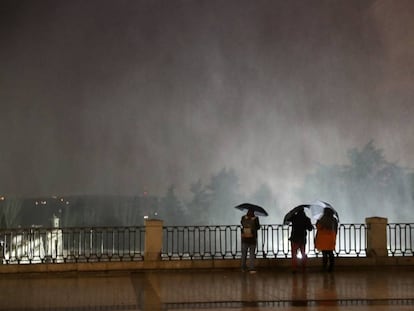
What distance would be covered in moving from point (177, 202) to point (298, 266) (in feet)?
185

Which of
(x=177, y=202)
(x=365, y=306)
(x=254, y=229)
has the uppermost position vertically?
(x=177, y=202)

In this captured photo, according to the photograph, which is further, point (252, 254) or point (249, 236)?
point (252, 254)

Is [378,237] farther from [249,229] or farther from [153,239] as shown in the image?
[153,239]

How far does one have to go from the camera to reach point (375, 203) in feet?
201

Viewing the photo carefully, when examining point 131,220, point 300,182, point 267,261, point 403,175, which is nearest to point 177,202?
point 131,220

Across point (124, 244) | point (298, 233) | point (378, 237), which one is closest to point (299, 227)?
point (298, 233)

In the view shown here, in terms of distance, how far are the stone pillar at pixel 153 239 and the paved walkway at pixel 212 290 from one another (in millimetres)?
521

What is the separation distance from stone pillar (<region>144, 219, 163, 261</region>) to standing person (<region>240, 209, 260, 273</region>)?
7.49 feet

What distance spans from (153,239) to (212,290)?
15.0 ft

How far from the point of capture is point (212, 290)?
13352 mm

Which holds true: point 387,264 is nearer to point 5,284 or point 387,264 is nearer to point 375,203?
point 5,284

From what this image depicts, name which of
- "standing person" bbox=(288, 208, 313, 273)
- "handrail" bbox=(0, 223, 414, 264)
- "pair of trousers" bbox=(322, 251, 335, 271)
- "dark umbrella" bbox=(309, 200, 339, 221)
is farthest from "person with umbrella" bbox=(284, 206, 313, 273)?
"handrail" bbox=(0, 223, 414, 264)

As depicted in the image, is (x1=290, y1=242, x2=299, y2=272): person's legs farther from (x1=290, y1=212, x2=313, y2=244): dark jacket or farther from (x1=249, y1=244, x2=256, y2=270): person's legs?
(x1=249, y1=244, x2=256, y2=270): person's legs

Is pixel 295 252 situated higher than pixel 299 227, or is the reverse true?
pixel 299 227
